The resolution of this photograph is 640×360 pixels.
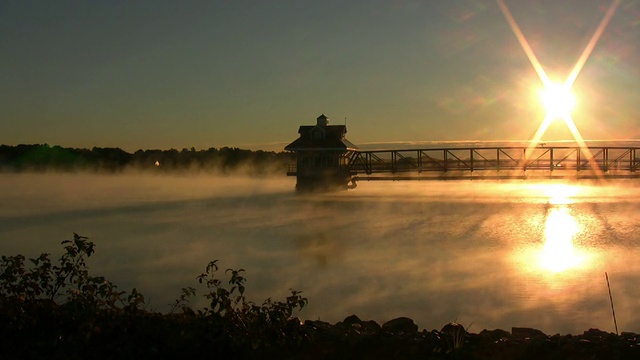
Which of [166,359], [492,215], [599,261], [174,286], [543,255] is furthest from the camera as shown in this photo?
[492,215]

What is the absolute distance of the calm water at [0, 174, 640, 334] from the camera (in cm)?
1102

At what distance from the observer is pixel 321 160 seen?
51531 mm

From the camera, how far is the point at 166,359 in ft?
19.2

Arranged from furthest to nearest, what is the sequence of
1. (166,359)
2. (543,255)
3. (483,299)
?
(543,255) < (483,299) < (166,359)

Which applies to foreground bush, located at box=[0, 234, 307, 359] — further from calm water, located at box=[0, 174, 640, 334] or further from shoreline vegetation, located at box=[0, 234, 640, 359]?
calm water, located at box=[0, 174, 640, 334]

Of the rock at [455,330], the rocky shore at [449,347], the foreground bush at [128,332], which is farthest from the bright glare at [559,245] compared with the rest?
the foreground bush at [128,332]

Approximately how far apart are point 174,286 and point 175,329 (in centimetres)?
652

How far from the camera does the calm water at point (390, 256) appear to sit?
11016 millimetres

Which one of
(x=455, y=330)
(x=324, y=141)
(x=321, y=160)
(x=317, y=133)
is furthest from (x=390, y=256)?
(x=317, y=133)

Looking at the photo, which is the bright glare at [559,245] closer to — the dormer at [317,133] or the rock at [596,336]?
the rock at [596,336]

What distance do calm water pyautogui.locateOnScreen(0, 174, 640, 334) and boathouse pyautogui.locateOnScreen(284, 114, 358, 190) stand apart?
16.1 meters

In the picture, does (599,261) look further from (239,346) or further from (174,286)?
(239,346)

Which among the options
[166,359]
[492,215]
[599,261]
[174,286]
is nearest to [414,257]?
[599,261]

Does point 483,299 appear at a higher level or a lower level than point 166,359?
lower
